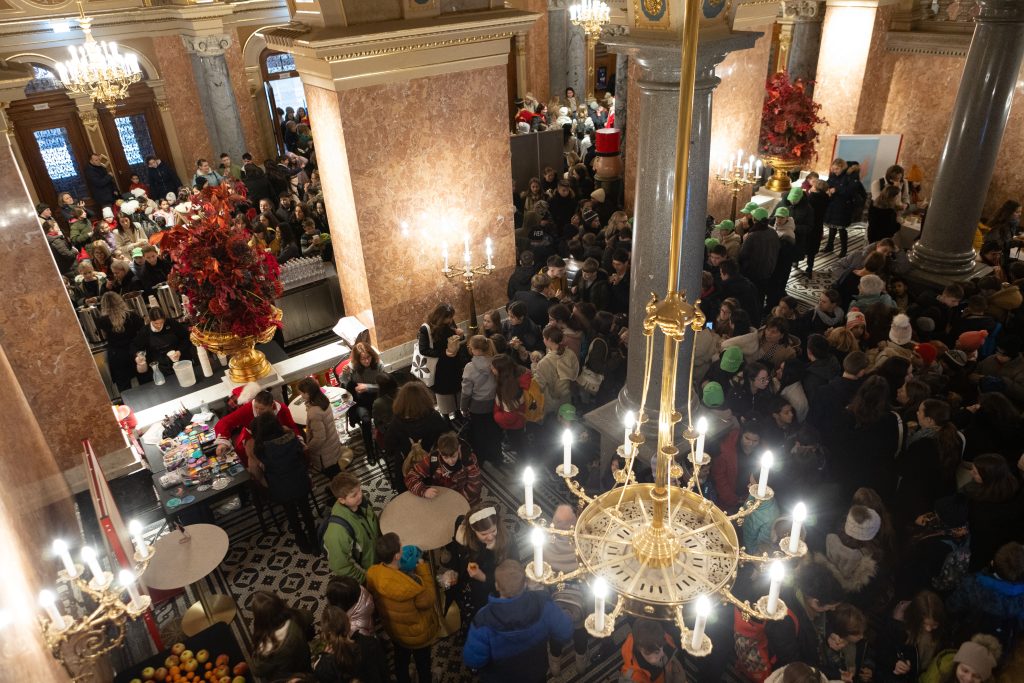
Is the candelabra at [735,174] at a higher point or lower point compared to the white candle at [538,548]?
lower

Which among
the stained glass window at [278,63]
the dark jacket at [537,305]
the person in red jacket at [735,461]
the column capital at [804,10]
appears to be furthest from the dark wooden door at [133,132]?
the person in red jacket at [735,461]

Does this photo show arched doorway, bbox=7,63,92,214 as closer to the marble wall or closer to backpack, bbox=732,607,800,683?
the marble wall

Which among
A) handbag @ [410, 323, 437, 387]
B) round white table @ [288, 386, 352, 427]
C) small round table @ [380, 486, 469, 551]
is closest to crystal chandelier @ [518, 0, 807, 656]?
small round table @ [380, 486, 469, 551]

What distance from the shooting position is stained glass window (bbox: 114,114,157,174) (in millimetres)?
13336

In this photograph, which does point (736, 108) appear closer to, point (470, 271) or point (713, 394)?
point (470, 271)

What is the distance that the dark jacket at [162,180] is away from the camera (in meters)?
12.8

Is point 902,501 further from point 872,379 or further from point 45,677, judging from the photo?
point 45,677

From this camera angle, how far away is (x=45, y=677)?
2936 millimetres

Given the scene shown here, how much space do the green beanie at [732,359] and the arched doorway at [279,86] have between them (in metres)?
12.4

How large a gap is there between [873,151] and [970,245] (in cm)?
369

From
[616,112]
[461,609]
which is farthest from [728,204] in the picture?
[461,609]

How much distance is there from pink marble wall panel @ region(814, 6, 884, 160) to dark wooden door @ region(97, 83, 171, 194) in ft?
40.8

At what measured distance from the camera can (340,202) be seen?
6.99 metres

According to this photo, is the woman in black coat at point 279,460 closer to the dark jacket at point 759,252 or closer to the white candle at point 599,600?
the white candle at point 599,600
